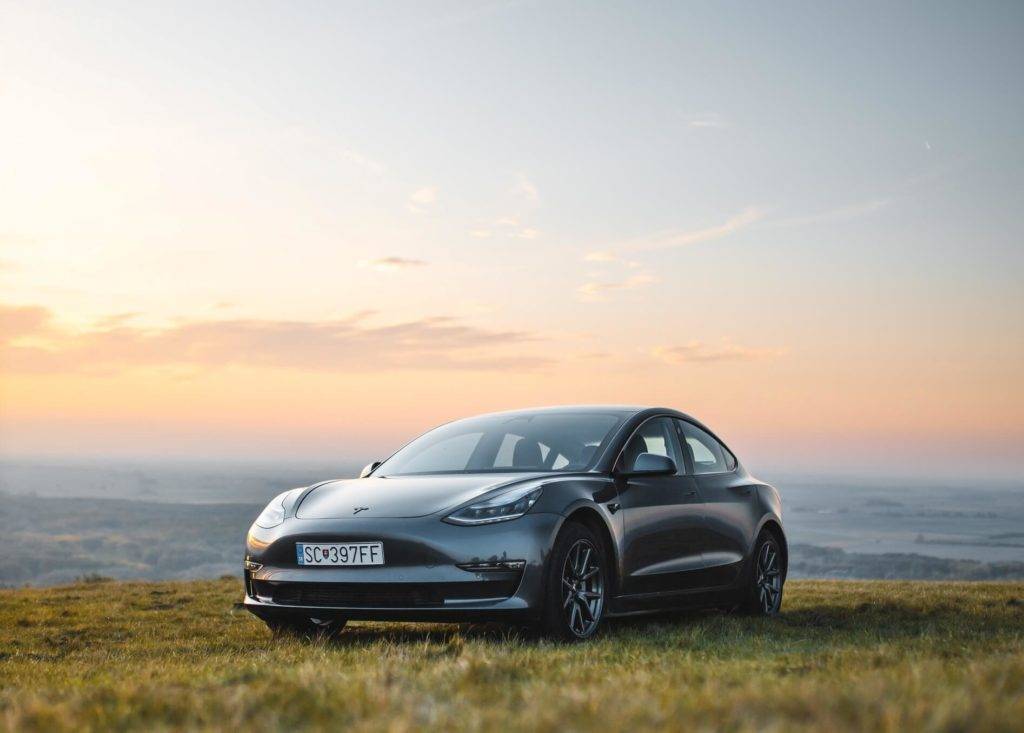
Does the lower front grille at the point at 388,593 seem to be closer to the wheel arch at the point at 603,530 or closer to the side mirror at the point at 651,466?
the wheel arch at the point at 603,530

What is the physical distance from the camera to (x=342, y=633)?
8.45 meters

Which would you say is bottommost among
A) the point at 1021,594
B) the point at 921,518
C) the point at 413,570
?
the point at 921,518

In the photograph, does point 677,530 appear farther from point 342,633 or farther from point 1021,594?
point 1021,594

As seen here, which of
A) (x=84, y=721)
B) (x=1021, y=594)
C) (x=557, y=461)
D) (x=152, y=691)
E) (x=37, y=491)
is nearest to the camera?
(x=84, y=721)

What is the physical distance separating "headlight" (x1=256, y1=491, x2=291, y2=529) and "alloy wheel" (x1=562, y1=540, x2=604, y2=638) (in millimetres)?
2007

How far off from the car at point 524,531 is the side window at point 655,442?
0.02 meters

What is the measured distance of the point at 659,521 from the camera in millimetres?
8266

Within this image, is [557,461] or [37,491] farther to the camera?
[37,491]

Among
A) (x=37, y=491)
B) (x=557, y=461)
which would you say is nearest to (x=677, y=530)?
(x=557, y=461)

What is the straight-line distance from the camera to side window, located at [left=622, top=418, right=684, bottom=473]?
8.46 meters

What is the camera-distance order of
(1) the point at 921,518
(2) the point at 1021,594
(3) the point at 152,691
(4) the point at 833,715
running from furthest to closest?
1. (1) the point at 921,518
2. (2) the point at 1021,594
3. (3) the point at 152,691
4. (4) the point at 833,715

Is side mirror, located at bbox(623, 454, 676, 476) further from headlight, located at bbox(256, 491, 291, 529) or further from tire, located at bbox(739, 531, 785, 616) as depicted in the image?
headlight, located at bbox(256, 491, 291, 529)

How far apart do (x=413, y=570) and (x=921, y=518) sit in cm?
11385

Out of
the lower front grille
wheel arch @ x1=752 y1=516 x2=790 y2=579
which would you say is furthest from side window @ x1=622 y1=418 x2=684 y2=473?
the lower front grille
